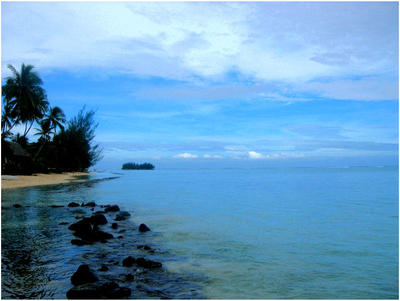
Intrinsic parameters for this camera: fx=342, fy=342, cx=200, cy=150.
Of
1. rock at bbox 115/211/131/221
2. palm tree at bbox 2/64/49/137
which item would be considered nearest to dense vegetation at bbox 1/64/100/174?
palm tree at bbox 2/64/49/137

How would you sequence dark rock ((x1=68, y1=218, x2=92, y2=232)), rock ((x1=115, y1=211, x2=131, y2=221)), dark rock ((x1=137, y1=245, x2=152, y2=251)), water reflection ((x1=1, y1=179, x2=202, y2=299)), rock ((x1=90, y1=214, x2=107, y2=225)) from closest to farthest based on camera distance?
water reflection ((x1=1, y1=179, x2=202, y2=299))
dark rock ((x1=137, y1=245, x2=152, y2=251))
dark rock ((x1=68, y1=218, x2=92, y2=232))
rock ((x1=90, y1=214, x2=107, y2=225))
rock ((x1=115, y1=211, x2=131, y2=221))

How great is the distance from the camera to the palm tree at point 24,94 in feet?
115

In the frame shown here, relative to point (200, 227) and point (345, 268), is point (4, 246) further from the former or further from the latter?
point (345, 268)

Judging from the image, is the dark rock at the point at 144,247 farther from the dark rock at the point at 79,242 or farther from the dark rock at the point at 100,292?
the dark rock at the point at 100,292

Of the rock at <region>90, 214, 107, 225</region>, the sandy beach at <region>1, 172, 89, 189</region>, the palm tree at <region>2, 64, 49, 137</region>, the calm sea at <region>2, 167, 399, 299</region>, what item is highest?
the palm tree at <region>2, 64, 49, 137</region>

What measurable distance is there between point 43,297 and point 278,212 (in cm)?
1145

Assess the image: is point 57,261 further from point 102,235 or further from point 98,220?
point 98,220

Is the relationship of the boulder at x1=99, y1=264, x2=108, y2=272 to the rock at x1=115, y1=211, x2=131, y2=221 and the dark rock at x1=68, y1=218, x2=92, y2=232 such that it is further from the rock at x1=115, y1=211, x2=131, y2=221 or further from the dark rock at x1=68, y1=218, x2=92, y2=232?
the rock at x1=115, y1=211, x2=131, y2=221

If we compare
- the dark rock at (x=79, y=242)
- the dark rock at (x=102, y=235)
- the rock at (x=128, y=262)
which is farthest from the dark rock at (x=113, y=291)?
the dark rock at (x=102, y=235)

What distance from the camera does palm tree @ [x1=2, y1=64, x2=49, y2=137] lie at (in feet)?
115

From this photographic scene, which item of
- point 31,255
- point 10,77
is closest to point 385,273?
point 31,255

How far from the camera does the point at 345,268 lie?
21.0ft

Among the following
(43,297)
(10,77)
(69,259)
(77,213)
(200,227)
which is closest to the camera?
(43,297)

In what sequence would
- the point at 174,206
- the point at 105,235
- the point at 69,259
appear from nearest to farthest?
the point at 69,259, the point at 105,235, the point at 174,206
